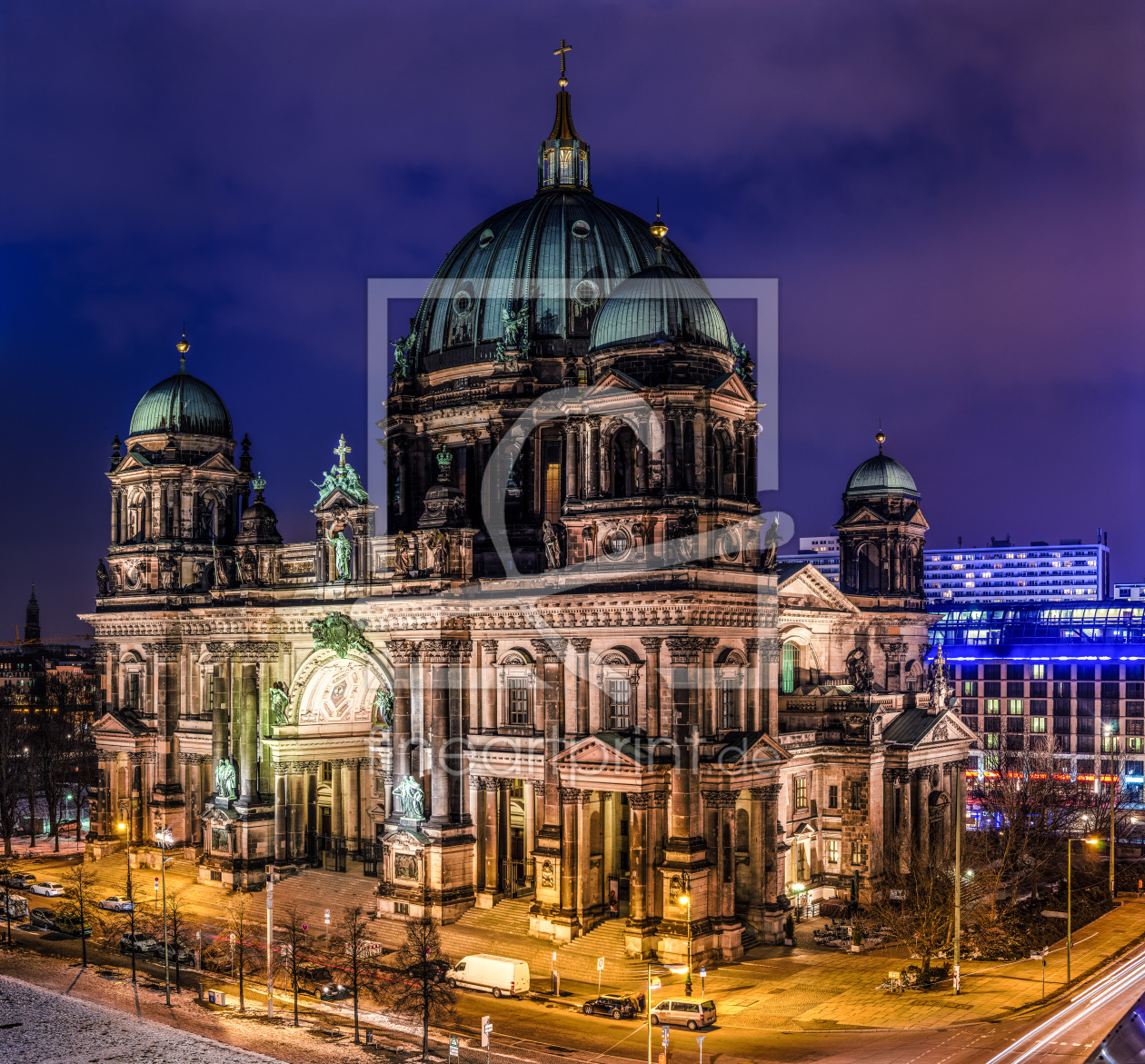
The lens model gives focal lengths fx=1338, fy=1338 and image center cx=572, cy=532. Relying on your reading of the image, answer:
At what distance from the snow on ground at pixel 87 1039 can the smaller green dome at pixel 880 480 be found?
65.9 meters

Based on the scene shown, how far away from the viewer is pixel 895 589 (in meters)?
104

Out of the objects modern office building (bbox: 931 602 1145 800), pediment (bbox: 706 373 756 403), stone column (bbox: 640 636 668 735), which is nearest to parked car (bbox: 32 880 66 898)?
stone column (bbox: 640 636 668 735)

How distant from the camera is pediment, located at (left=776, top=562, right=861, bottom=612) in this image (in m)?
86.9

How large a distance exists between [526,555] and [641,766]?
19758mm

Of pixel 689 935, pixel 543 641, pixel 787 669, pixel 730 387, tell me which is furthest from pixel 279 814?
pixel 730 387

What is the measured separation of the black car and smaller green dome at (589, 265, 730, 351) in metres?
33.8

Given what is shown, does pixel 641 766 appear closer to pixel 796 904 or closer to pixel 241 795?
pixel 796 904

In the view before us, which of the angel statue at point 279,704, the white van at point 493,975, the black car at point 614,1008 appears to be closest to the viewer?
the black car at point 614,1008

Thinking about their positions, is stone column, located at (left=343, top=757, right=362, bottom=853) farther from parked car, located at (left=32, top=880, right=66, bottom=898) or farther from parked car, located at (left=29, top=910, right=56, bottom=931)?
parked car, located at (left=32, top=880, right=66, bottom=898)

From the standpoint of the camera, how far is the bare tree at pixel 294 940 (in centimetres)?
6338

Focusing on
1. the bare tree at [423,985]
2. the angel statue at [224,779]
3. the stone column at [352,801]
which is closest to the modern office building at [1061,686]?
the stone column at [352,801]

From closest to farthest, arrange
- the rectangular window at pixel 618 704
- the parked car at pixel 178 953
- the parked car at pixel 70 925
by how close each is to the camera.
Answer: the rectangular window at pixel 618 704 → the parked car at pixel 178 953 → the parked car at pixel 70 925

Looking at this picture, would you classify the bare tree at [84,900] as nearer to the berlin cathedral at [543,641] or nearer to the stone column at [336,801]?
the berlin cathedral at [543,641]

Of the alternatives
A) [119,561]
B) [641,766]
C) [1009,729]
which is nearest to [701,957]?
[641,766]
